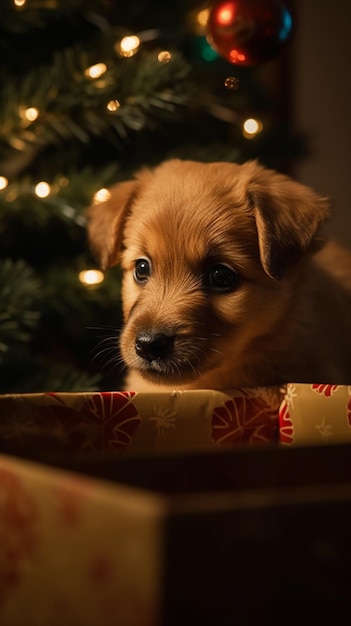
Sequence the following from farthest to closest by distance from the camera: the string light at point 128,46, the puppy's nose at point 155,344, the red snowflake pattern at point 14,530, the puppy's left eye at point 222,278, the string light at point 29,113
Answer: the string light at point 128,46 < the string light at point 29,113 < the puppy's left eye at point 222,278 < the puppy's nose at point 155,344 < the red snowflake pattern at point 14,530

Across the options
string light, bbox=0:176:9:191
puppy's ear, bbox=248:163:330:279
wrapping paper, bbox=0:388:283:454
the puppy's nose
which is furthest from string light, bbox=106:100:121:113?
wrapping paper, bbox=0:388:283:454

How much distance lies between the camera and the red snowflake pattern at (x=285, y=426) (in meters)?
1.23

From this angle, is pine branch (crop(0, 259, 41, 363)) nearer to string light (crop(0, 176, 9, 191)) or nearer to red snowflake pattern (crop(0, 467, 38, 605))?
string light (crop(0, 176, 9, 191))

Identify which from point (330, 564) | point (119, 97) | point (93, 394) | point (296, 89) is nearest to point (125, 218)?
point (119, 97)

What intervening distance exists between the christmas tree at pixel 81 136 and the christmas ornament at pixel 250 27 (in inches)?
10.4

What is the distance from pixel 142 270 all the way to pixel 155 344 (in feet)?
0.97

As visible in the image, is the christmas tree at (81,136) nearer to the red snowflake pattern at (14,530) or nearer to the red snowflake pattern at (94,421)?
the red snowflake pattern at (94,421)

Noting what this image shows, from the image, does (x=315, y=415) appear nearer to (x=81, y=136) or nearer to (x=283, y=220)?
(x=283, y=220)

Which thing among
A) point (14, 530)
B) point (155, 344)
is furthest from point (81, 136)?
point (14, 530)

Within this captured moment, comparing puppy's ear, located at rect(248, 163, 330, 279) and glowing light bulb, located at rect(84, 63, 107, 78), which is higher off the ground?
glowing light bulb, located at rect(84, 63, 107, 78)

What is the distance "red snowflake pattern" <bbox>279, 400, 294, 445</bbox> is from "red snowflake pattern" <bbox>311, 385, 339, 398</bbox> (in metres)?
0.06

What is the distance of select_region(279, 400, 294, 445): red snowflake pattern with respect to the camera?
1228 millimetres

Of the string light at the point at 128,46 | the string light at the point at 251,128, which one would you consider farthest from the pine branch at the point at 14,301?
the string light at the point at 251,128

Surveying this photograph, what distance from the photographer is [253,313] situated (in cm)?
155
